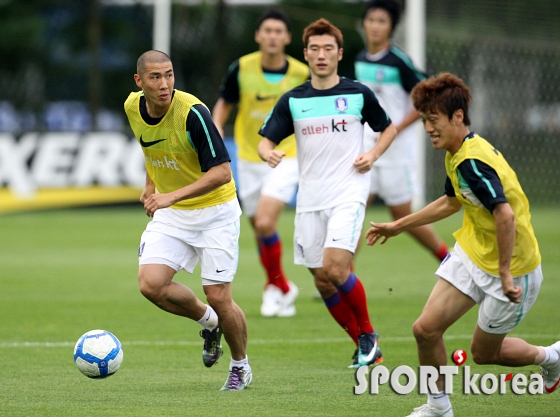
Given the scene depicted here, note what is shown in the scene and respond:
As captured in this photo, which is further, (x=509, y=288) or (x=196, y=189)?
(x=196, y=189)

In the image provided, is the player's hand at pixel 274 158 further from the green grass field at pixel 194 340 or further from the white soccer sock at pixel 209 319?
the green grass field at pixel 194 340

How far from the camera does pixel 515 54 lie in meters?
20.9

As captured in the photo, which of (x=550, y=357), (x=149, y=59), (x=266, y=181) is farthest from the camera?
(x=266, y=181)

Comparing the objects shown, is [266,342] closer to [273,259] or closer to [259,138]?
[273,259]

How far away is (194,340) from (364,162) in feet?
7.50

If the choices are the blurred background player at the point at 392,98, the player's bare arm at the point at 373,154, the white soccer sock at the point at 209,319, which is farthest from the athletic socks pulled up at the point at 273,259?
the white soccer sock at the point at 209,319

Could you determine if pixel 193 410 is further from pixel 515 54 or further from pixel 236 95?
pixel 515 54

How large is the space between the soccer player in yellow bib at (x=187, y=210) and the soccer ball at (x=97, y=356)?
426 mm

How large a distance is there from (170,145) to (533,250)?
2.46 meters

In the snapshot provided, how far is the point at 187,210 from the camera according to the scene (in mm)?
6781

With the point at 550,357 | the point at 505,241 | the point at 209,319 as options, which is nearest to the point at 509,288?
the point at 505,241

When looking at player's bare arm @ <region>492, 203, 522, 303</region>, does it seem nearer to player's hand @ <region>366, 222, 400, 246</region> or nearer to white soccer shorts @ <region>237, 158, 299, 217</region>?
player's hand @ <region>366, 222, 400, 246</region>

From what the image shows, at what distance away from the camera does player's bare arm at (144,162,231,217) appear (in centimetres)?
624

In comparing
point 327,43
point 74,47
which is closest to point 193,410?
point 327,43
